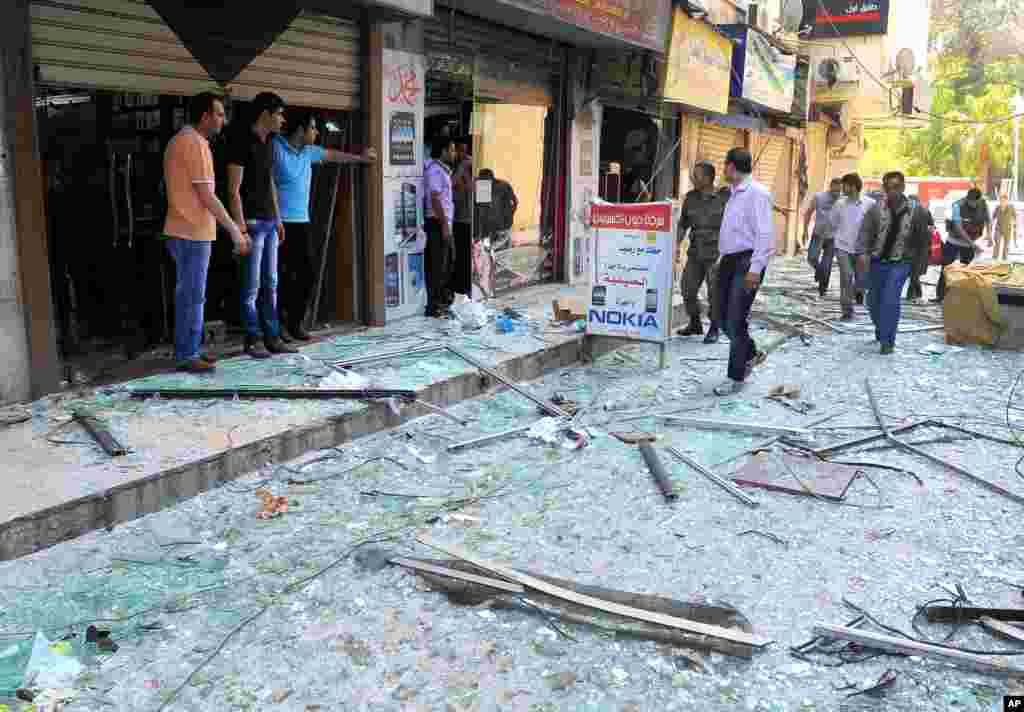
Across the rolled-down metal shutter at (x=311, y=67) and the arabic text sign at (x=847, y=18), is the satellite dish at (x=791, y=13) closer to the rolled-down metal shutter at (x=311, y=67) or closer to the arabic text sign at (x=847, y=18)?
the arabic text sign at (x=847, y=18)

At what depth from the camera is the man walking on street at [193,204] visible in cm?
597

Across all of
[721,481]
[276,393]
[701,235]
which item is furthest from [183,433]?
[701,235]

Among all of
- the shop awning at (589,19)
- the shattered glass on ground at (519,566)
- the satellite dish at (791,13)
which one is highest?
the satellite dish at (791,13)

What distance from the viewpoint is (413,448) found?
575cm

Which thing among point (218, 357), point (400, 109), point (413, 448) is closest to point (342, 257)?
point (400, 109)

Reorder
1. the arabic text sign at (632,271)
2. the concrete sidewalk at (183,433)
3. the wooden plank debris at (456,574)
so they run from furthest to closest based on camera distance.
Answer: the arabic text sign at (632,271) < the concrete sidewalk at (183,433) < the wooden plank debris at (456,574)

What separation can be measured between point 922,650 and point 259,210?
5416 millimetres

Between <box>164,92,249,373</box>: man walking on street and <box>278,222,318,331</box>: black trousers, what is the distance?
3.66ft

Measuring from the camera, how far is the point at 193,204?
20.0 ft

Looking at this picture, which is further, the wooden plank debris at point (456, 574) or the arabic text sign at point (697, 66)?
the arabic text sign at point (697, 66)

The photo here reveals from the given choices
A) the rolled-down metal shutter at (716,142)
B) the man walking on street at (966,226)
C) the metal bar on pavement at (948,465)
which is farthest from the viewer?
the rolled-down metal shutter at (716,142)

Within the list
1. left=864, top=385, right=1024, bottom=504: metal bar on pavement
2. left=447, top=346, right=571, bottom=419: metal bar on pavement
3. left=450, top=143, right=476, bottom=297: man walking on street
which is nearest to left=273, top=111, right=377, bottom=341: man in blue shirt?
left=447, top=346, right=571, bottom=419: metal bar on pavement

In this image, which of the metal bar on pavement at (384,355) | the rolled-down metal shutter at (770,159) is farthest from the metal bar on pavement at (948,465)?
the rolled-down metal shutter at (770,159)

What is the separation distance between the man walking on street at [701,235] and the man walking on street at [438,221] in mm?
2578
